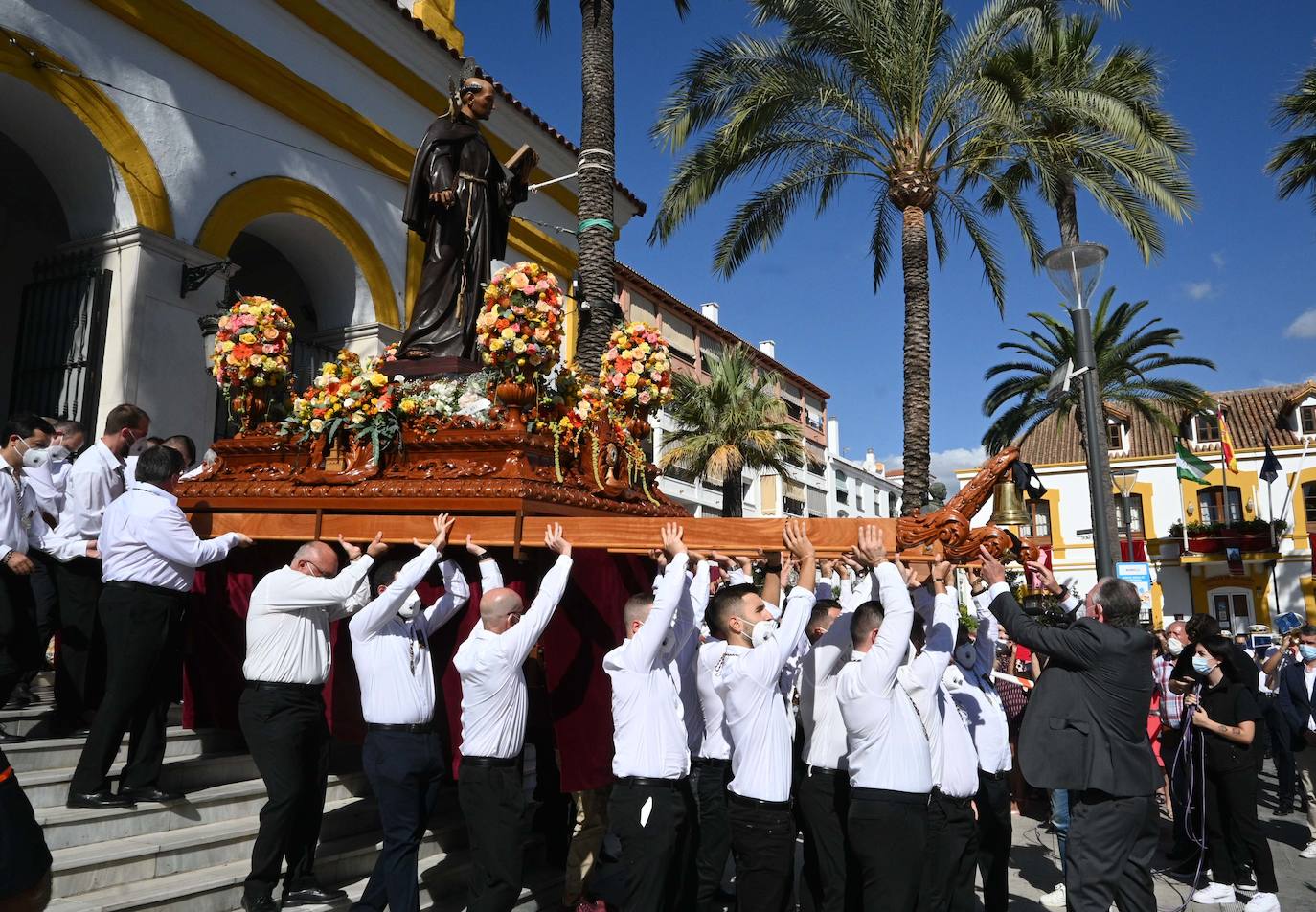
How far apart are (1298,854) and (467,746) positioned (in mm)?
7364

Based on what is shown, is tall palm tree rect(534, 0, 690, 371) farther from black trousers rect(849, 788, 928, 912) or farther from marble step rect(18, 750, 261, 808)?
black trousers rect(849, 788, 928, 912)

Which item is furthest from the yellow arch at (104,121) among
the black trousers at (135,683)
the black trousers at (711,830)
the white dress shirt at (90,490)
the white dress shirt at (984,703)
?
the white dress shirt at (984,703)

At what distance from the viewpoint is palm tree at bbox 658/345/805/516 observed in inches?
1025

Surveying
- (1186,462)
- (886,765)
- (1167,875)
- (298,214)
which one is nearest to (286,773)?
(886,765)

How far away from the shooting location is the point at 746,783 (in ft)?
14.7

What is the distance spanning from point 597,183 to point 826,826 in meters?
7.32

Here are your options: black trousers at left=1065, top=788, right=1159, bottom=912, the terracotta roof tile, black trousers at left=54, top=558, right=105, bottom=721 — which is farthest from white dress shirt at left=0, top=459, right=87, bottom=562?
the terracotta roof tile

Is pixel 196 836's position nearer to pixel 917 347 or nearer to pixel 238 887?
pixel 238 887

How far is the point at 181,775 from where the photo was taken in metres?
5.28

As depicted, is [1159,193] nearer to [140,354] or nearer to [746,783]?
[746,783]

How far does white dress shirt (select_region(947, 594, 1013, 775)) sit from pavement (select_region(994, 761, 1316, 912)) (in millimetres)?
1407

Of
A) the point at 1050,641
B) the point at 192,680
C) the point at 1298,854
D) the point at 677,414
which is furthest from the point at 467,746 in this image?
the point at 677,414

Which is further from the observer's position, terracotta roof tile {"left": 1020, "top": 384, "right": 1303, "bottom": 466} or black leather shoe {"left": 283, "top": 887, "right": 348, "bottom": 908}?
terracotta roof tile {"left": 1020, "top": 384, "right": 1303, "bottom": 466}

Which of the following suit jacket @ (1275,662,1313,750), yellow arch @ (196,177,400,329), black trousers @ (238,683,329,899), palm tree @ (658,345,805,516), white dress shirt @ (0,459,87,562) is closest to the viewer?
black trousers @ (238,683,329,899)
